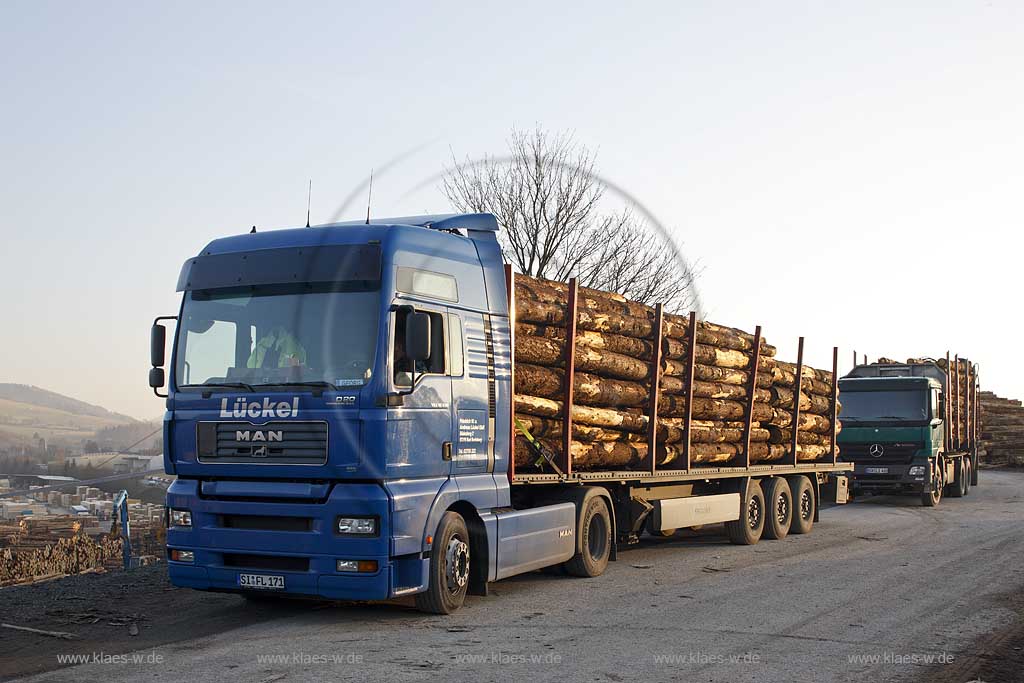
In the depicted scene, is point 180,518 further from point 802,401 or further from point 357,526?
point 802,401

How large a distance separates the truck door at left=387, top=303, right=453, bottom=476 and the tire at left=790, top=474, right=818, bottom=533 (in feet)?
34.8

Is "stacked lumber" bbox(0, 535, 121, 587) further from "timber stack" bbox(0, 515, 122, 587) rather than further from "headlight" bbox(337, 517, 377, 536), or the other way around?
"headlight" bbox(337, 517, 377, 536)

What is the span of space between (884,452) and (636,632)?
17.4 metres

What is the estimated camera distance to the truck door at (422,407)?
936cm

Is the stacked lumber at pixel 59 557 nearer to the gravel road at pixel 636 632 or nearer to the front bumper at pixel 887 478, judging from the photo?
the gravel road at pixel 636 632

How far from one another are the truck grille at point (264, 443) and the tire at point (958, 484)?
76.7ft

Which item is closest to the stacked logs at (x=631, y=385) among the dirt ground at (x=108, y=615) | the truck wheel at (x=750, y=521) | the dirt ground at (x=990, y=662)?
the truck wheel at (x=750, y=521)

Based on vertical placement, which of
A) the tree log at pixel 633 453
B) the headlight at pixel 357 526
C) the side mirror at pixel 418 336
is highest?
the side mirror at pixel 418 336

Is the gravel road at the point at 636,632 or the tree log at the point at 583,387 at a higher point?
the tree log at the point at 583,387

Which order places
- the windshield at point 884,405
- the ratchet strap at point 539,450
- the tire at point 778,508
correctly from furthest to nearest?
the windshield at point 884,405, the tire at point 778,508, the ratchet strap at point 539,450

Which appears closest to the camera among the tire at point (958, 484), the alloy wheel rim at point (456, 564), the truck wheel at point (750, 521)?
the alloy wheel rim at point (456, 564)

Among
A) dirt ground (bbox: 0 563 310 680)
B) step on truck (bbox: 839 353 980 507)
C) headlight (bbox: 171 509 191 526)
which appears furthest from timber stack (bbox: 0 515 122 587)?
step on truck (bbox: 839 353 980 507)

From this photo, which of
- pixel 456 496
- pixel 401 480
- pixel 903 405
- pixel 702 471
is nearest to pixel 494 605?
pixel 456 496

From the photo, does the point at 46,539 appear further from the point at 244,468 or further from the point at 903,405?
the point at 903,405
